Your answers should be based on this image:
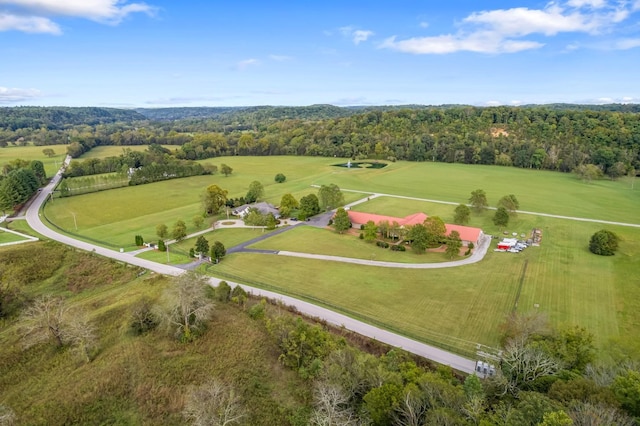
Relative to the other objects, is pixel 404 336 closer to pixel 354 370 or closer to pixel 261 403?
pixel 354 370

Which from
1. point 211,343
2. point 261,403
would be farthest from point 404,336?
point 211,343

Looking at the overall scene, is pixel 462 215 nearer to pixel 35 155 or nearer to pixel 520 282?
pixel 520 282

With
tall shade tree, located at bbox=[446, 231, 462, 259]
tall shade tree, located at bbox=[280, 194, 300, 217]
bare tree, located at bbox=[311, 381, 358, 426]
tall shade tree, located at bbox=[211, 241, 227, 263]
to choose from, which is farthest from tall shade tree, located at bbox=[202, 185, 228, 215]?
bare tree, located at bbox=[311, 381, 358, 426]

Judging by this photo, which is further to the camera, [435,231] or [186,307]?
[435,231]

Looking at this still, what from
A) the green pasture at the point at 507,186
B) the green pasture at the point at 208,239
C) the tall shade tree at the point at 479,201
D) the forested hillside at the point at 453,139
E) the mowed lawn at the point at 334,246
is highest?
the forested hillside at the point at 453,139

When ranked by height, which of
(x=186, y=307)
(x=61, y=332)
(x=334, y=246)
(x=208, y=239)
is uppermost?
(x=186, y=307)

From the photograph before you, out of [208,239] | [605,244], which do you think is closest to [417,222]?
[605,244]

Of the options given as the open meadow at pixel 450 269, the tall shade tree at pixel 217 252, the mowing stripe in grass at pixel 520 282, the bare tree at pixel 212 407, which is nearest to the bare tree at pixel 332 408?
the bare tree at pixel 212 407

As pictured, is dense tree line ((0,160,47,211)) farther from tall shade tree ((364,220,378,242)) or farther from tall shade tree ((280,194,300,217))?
tall shade tree ((364,220,378,242))

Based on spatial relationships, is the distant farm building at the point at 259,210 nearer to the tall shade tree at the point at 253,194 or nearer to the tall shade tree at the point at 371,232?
the tall shade tree at the point at 253,194
